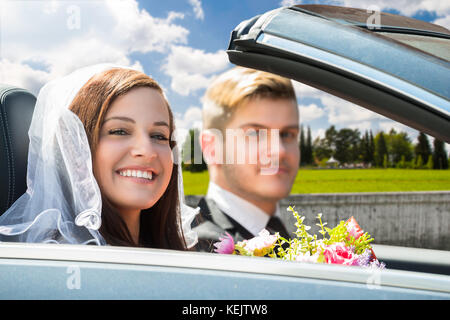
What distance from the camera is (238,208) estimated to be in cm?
205

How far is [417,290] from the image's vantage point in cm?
88

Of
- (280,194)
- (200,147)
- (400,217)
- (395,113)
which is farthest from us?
(400,217)

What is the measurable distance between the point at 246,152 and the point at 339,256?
94cm

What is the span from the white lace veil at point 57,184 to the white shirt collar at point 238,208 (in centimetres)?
76

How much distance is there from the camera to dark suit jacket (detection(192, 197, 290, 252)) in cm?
193

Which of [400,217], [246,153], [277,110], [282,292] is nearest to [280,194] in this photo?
[246,153]

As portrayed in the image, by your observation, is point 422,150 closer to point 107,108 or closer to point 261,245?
point 261,245

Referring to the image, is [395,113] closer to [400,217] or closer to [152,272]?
[152,272]

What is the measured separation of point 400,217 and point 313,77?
476cm

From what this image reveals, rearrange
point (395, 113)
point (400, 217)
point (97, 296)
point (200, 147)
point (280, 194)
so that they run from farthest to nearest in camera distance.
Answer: point (400, 217), point (200, 147), point (280, 194), point (97, 296), point (395, 113)

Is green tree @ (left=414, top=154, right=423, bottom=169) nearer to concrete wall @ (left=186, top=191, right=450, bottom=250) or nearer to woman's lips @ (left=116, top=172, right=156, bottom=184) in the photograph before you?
woman's lips @ (left=116, top=172, right=156, bottom=184)

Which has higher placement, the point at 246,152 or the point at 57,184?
the point at 246,152

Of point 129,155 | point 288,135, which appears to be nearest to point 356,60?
point 129,155

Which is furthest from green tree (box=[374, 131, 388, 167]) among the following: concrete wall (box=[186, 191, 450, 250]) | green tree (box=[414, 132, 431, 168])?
concrete wall (box=[186, 191, 450, 250])
